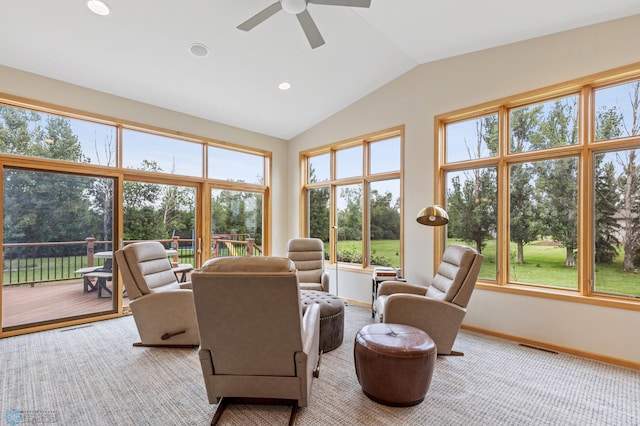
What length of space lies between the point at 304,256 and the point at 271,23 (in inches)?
129

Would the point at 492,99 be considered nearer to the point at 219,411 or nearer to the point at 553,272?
the point at 553,272

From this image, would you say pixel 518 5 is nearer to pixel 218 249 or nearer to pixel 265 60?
pixel 265 60

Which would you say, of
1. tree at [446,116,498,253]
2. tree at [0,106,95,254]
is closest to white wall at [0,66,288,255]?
tree at [0,106,95,254]

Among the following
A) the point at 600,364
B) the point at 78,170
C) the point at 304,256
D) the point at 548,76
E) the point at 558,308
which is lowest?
the point at 600,364

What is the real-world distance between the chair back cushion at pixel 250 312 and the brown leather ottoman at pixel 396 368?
0.64m

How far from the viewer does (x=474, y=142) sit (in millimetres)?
4129

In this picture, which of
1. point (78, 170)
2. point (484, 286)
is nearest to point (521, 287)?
point (484, 286)

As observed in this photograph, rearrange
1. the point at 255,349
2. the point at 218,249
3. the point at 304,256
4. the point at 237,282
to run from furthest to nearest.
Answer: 1. the point at 218,249
2. the point at 304,256
3. the point at 255,349
4. the point at 237,282

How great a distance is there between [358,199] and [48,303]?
4817 mm

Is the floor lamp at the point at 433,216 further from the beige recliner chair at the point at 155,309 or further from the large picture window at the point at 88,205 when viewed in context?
the large picture window at the point at 88,205

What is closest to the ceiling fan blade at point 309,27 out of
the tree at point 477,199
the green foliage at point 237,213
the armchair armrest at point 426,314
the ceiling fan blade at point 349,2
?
the ceiling fan blade at point 349,2

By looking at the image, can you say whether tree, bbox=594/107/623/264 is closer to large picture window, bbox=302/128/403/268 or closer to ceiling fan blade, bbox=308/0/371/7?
large picture window, bbox=302/128/403/268

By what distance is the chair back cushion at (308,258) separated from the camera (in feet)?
15.6

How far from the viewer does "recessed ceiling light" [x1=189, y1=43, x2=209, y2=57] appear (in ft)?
11.8
